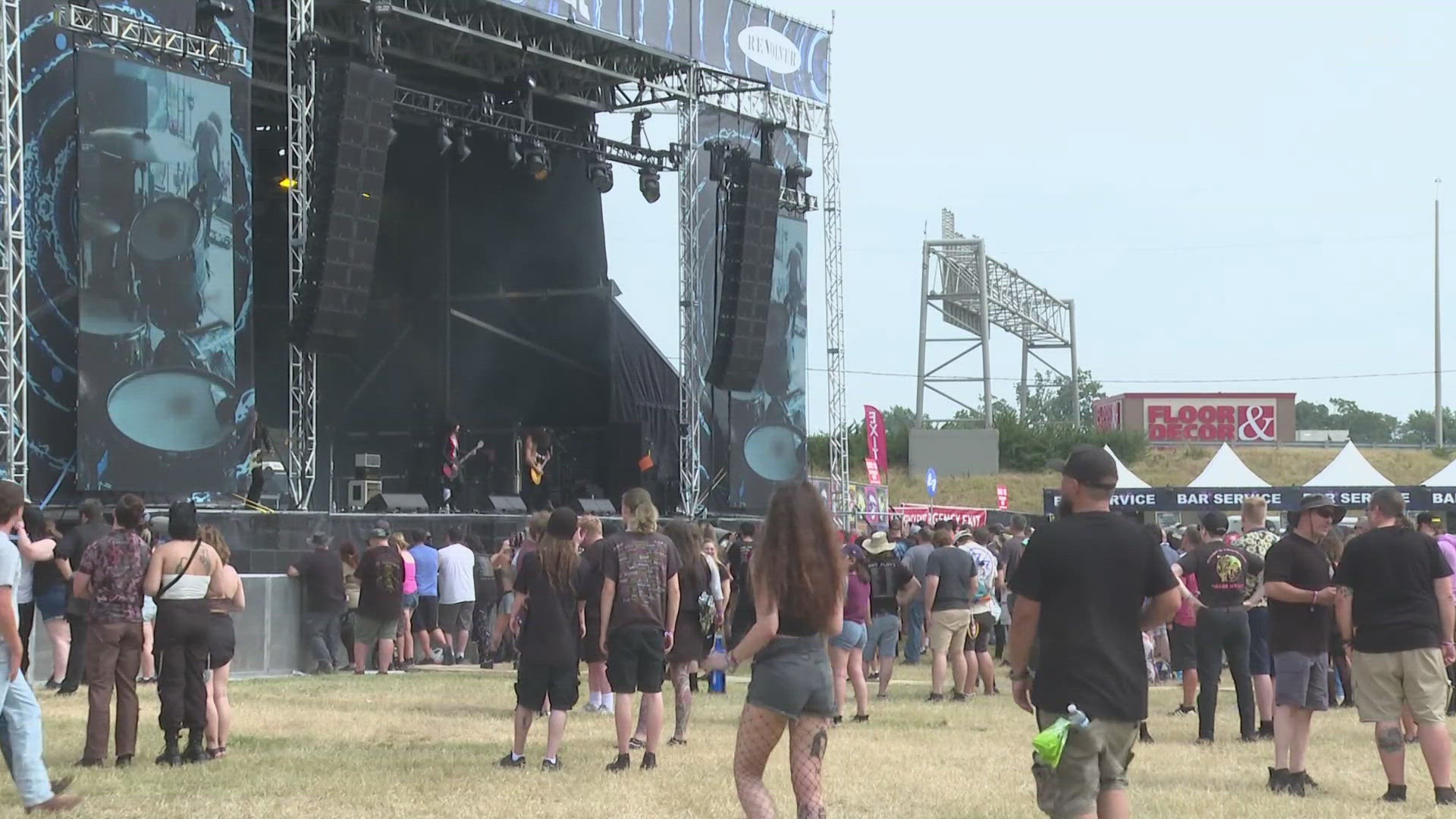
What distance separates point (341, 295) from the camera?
843 inches

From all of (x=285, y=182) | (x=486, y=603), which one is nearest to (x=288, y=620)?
(x=486, y=603)

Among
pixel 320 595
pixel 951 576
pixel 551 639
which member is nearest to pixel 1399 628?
pixel 551 639

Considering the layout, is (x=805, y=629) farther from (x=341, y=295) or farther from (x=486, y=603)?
(x=341, y=295)

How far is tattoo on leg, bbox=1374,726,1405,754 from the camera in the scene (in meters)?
8.04

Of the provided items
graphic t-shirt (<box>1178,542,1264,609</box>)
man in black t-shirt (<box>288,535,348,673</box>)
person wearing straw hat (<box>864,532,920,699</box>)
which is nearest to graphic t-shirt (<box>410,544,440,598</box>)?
man in black t-shirt (<box>288,535,348,673</box>)

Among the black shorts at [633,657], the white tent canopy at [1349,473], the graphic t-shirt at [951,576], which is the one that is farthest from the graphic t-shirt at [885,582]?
the white tent canopy at [1349,473]

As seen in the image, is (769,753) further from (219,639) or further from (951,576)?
(951,576)

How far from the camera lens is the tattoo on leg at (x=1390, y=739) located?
8039 millimetres

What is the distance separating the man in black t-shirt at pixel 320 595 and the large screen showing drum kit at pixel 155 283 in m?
4.03

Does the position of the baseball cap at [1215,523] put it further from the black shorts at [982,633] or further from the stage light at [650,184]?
the stage light at [650,184]

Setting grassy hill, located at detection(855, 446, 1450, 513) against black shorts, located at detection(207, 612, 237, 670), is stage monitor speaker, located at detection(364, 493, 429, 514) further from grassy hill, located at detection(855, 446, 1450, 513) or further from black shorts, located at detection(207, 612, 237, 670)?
grassy hill, located at detection(855, 446, 1450, 513)

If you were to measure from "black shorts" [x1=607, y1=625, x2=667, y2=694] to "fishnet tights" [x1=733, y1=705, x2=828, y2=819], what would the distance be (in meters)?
2.90

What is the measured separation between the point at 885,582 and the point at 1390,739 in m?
5.59

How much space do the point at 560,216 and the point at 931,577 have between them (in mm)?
17080
